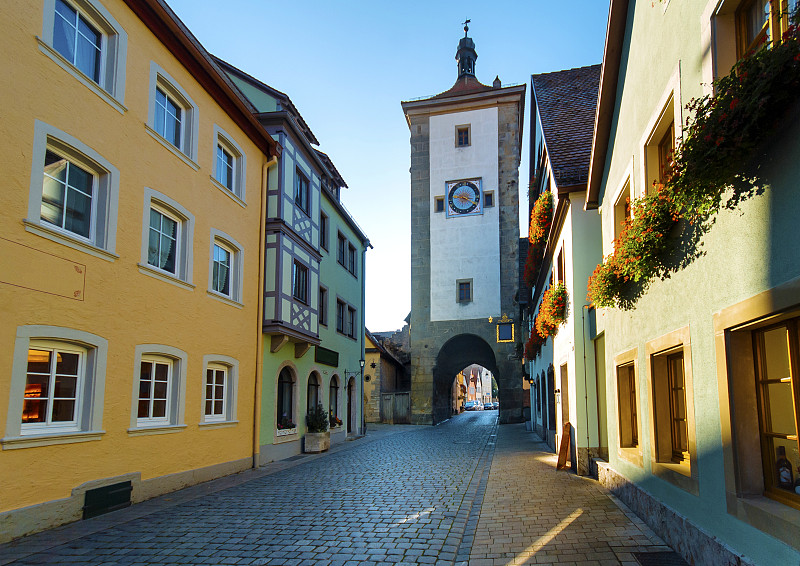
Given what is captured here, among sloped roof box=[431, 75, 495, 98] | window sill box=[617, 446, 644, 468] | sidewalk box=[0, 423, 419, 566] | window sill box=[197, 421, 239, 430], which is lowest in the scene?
sidewalk box=[0, 423, 419, 566]

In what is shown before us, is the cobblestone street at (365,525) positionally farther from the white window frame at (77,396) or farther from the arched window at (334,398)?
the arched window at (334,398)

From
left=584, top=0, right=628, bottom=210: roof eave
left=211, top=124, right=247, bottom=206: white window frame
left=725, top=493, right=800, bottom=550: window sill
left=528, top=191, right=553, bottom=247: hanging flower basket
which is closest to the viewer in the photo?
left=725, top=493, right=800, bottom=550: window sill

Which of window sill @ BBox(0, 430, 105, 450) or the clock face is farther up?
the clock face

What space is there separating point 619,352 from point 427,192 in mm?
28266

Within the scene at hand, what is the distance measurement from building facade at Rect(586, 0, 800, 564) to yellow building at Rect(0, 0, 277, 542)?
718 centimetres

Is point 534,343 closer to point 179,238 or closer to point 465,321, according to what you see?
point 179,238

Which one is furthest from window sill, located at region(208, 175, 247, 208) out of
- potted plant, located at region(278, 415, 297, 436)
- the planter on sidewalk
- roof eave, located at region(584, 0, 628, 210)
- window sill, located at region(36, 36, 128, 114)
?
roof eave, located at region(584, 0, 628, 210)

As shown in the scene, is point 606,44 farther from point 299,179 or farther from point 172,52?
point 299,179

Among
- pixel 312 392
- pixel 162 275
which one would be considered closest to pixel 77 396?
pixel 162 275

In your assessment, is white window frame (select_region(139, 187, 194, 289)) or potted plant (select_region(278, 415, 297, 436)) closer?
white window frame (select_region(139, 187, 194, 289))

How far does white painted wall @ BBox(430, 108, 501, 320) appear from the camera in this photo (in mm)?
34594

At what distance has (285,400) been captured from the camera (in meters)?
17.0

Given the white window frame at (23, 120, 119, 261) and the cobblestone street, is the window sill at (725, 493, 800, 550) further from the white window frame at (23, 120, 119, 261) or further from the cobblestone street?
the white window frame at (23, 120, 119, 261)

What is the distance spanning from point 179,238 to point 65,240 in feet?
11.2
